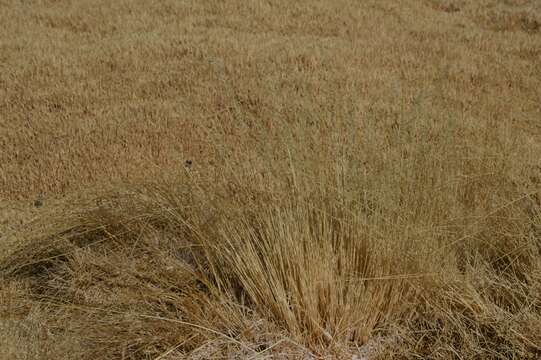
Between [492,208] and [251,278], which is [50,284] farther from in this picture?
[492,208]

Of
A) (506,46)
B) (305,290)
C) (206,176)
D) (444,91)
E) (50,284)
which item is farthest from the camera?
(506,46)

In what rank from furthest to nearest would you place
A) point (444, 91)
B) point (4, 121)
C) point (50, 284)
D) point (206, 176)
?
1. point (444, 91)
2. point (4, 121)
3. point (206, 176)
4. point (50, 284)

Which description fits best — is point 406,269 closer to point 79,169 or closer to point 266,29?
point 79,169

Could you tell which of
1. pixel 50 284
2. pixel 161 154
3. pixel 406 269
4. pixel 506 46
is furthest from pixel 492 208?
pixel 506 46

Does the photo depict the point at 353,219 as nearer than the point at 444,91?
Yes

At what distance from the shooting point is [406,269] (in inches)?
119

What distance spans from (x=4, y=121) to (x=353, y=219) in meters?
3.78

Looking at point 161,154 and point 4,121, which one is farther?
point 4,121

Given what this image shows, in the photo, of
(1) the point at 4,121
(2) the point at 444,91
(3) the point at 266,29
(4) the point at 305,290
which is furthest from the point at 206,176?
(3) the point at 266,29

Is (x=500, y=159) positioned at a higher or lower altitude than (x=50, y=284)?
higher

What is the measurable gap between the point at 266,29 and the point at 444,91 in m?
2.81

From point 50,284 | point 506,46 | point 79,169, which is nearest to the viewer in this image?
point 50,284

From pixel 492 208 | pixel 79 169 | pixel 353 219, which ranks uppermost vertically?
pixel 353 219

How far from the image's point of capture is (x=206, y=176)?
364cm
